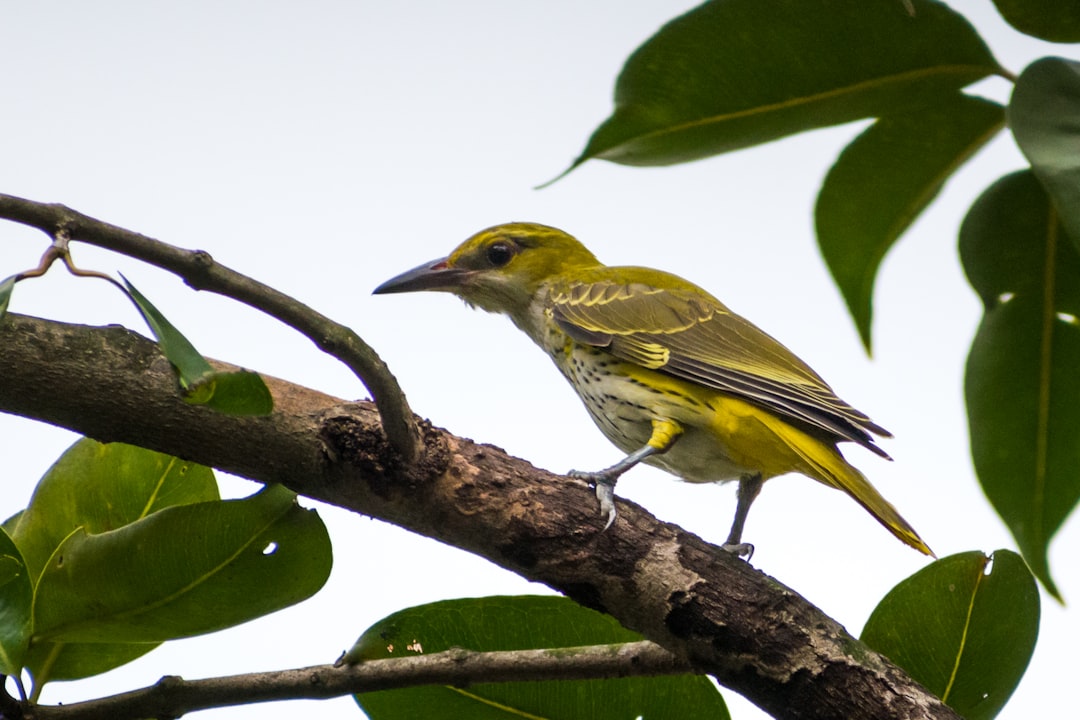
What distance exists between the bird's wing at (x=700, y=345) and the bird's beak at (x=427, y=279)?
15.1 inches

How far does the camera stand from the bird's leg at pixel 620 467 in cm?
A: 222

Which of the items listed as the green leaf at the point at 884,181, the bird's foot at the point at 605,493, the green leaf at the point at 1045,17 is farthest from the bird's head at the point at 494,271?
the green leaf at the point at 1045,17

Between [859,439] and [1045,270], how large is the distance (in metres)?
0.73

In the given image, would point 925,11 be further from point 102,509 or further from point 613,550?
point 102,509

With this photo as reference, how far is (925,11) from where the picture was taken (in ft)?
7.18

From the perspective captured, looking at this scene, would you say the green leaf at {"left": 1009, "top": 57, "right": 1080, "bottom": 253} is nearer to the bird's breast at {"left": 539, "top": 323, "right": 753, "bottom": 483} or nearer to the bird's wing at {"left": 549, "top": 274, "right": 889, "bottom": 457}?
the bird's wing at {"left": 549, "top": 274, "right": 889, "bottom": 457}

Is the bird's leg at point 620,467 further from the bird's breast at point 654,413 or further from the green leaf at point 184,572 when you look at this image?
the green leaf at point 184,572

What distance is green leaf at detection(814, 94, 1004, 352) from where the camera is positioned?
236 centimetres

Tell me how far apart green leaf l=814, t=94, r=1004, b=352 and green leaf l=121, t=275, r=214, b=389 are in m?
1.42

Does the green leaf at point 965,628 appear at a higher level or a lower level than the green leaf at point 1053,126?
lower

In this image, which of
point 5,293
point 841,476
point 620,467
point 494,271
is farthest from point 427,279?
point 5,293

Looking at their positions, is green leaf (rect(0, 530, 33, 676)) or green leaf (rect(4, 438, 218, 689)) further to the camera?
green leaf (rect(4, 438, 218, 689))

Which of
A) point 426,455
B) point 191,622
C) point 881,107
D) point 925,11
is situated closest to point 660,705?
point 426,455

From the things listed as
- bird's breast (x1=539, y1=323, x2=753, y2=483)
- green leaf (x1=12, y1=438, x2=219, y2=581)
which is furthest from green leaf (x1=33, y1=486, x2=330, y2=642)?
bird's breast (x1=539, y1=323, x2=753, y2=483)
